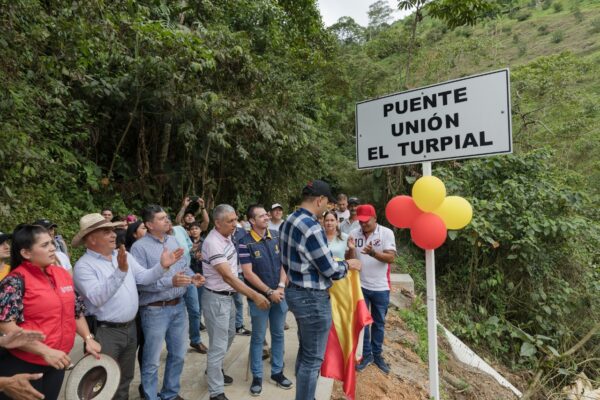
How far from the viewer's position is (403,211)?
3430 millimetres

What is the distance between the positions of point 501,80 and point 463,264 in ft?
Result: 20.8

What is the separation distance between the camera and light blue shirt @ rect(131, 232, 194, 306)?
3.26 m

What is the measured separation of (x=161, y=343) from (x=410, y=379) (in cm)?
278

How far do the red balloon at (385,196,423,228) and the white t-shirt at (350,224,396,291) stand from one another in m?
0.97

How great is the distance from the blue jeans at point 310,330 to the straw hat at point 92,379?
1.31m

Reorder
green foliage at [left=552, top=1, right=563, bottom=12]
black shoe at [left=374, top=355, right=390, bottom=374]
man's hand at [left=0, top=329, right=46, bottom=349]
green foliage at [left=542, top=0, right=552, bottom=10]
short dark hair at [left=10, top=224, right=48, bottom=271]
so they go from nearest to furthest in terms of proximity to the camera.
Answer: man's hand at [left=0, top=329, right=46, bottom=349], short dark hair at [left=10, top=224, right=48, bottom=271], black shoe at [left=374, top=355, right=390, bottom=374], green foliage at [left=552, top=1, right=563, bottom=12], green foliage at [left=542, top=0, right=552, bottom=10]

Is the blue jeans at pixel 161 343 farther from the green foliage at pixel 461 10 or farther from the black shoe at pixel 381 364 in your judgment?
the green foliage at pixel 461 10

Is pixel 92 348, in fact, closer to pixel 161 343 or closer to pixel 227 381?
pixel 161 343

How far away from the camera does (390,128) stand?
10.2 ft

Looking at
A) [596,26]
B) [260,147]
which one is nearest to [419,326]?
[260,147]

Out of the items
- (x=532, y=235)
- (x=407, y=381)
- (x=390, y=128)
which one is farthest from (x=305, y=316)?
(x=532, y=235)

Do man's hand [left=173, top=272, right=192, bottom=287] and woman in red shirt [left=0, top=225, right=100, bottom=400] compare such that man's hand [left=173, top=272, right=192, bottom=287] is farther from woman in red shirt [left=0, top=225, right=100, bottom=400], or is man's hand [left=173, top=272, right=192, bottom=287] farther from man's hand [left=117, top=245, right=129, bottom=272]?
woman in red shirt [left=0, top=225, right=100, bottom=400]

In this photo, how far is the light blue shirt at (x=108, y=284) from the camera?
2727 millimetres

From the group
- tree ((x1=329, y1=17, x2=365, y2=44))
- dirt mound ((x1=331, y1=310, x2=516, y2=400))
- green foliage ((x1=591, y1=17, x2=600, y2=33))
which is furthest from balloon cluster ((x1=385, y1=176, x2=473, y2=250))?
green foliage ((x1=591, y1=17, x2=600, y2=33))
